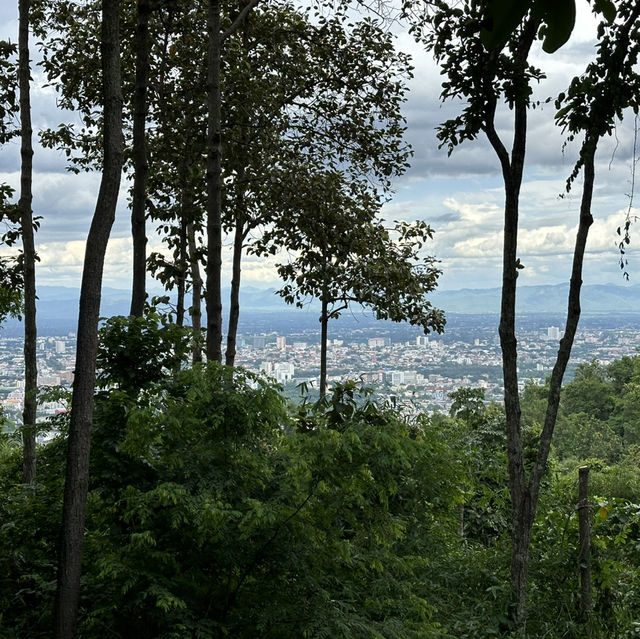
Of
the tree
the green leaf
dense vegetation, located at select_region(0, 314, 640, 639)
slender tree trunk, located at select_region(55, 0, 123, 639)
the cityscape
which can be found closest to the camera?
the green leaf

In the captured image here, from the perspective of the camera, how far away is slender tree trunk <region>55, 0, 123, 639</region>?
141 inches

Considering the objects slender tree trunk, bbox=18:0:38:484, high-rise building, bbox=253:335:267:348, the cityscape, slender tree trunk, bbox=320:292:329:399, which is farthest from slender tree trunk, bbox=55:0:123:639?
high-rise building, bbox=253:335:267:348

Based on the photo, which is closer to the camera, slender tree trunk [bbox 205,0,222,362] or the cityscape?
slender tree trunk [bbox 205,0,222,362]

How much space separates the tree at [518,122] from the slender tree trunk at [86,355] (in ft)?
7.99

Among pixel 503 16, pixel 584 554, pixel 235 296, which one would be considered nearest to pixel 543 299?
pixel 235 296

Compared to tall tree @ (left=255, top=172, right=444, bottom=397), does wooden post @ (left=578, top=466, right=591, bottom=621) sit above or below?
below

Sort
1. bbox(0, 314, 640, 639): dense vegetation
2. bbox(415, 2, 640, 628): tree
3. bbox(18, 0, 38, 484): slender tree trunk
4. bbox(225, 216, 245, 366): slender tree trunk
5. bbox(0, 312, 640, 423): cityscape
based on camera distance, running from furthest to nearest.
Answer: bbox(0, 312, 640, 423): cityscape, bbox(225, 216, 245, 366): slender tree trunk, bbox(18, 0, 38, 484): slender tree trunk, bbox(415, 2, 640, 628): tree, bbox(0, 314, 640, 639): dense vegetation

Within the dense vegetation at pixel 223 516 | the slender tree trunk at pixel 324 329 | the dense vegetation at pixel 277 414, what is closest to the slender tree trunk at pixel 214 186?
the dense vegetation at pixel 277 414

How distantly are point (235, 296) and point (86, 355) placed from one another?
19.1 ft

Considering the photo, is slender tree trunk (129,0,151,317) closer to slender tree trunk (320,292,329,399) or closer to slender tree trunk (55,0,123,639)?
slender tree trunk (55,0,123,639)

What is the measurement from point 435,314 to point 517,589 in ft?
14.8

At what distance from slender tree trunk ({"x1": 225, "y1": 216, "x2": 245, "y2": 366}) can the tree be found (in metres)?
4.20

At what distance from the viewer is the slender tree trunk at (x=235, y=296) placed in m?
9.14

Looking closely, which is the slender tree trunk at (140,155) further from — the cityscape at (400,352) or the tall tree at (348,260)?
the cityscape at (400,352)
